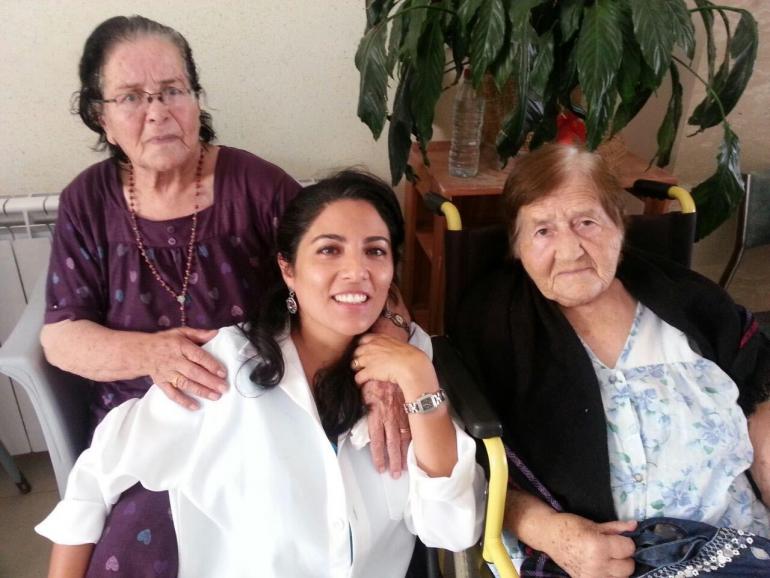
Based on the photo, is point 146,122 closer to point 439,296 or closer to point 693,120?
point 439,296

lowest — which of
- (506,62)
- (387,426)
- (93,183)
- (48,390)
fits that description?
(48,390)

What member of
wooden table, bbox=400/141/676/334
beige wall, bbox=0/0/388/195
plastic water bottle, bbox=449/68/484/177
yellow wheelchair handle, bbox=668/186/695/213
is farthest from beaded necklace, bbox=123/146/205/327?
yellow wheelchair handle, bbox=668/186/695/213

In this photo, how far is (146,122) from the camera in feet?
4.33

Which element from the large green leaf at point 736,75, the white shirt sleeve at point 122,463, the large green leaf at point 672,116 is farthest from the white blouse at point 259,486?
the large green leaf at point 736,75

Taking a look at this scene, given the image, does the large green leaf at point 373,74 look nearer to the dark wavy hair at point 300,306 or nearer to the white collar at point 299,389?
the dark wavy hair at point 300,306

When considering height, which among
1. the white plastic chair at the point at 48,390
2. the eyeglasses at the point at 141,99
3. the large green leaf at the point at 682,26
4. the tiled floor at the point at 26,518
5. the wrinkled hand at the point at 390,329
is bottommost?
the tiled floor at the point at 26,518

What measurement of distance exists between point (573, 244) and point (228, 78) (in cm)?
128

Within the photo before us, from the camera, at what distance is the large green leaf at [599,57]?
1294 millimetres

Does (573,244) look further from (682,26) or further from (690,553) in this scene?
(690,553)

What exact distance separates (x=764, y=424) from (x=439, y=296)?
1.02 metres

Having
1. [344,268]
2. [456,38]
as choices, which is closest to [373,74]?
[456,38]

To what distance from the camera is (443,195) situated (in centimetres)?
185

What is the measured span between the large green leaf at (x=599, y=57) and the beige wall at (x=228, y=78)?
0.90 m

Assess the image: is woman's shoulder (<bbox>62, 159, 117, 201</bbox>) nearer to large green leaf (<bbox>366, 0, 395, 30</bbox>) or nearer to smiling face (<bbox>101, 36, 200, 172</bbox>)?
smiling face (<bbox>101, 36, 200, 172</bbox>)
